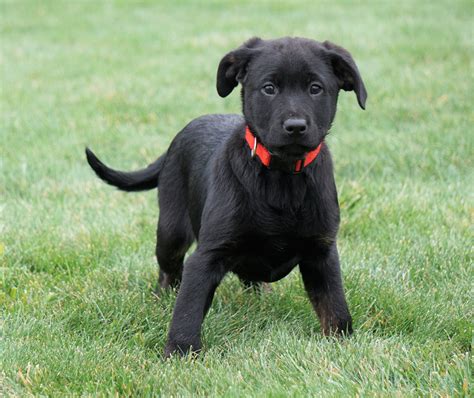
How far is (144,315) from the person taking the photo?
3.95 m

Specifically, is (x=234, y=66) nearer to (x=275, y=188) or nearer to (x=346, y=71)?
(x=346, y=71)

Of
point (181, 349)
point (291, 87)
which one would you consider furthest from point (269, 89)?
point (181, 349)

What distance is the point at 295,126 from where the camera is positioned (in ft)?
10.6

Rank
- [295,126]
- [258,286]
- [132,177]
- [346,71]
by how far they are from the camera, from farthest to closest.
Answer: [132,177], [258,286], [346,71], [295,126]

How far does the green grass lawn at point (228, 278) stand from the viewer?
3.23 metres

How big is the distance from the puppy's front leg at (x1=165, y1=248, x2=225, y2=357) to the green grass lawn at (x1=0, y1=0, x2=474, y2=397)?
0.31 ft

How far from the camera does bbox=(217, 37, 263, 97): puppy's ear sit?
12.0ft

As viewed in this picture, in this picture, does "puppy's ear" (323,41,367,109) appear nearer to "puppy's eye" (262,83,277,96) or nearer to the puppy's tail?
"puppy's eye" (262,83,277,96)

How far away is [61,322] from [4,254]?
101cm

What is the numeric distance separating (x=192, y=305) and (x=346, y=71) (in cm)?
124

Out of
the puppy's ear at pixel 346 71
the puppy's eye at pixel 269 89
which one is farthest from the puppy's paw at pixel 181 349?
the puppy's ear at pixel 346 71

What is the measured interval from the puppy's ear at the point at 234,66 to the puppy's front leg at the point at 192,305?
31.5 inches

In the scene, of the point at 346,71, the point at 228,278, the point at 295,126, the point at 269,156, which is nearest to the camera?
the point at 295,126

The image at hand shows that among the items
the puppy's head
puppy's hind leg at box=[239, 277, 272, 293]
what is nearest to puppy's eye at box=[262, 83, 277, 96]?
the puppy's head
